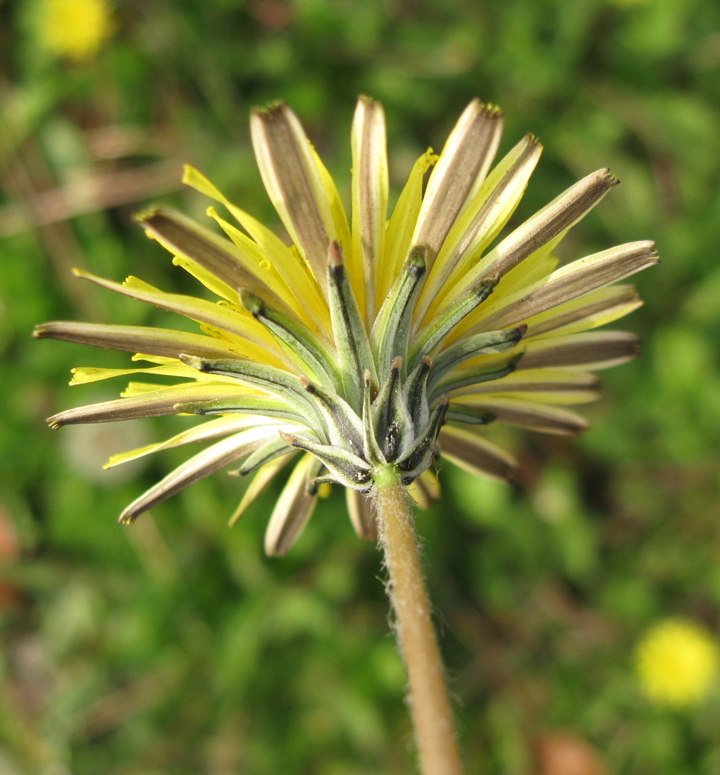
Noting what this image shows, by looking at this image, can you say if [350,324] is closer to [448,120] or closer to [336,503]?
[336,503]

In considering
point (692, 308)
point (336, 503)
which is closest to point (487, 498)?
point (336, 503)

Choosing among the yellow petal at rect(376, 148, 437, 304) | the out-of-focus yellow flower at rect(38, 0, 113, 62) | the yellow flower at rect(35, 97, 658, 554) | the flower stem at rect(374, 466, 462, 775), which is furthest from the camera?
the out-of-focus yellow flower at rect(38, 0, 113, 62)

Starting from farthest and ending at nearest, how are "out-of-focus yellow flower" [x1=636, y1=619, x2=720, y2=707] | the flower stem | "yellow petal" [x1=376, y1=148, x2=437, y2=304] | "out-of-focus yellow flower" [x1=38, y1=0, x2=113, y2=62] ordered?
"out-of-focus yellow flower" [x1=636, y1=619, x2=720, y2=707]
"out-of-focus yellow flower" [x1=38, y1=0, x2=113, y2=62]
"yellow petal" [x1=376, y1=148, x2=437, y2=304]
the flower stem

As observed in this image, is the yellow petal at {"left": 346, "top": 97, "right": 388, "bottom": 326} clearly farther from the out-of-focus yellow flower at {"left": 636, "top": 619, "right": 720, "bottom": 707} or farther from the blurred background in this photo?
the out-of-focus yellow flower at {"left": 636, "top": 619, "right": 720, "bottom": 707}

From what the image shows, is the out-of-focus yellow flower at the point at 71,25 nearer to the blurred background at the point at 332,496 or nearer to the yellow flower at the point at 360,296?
the blurred background at the point at 332,496

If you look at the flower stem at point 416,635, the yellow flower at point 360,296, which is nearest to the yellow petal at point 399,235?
the yellow flower at point 360,296

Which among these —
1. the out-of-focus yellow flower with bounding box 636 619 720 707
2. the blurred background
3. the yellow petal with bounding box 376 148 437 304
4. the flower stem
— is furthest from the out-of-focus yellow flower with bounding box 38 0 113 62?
the out-of-focus yellow flower with bounding box 636 619 720 707
